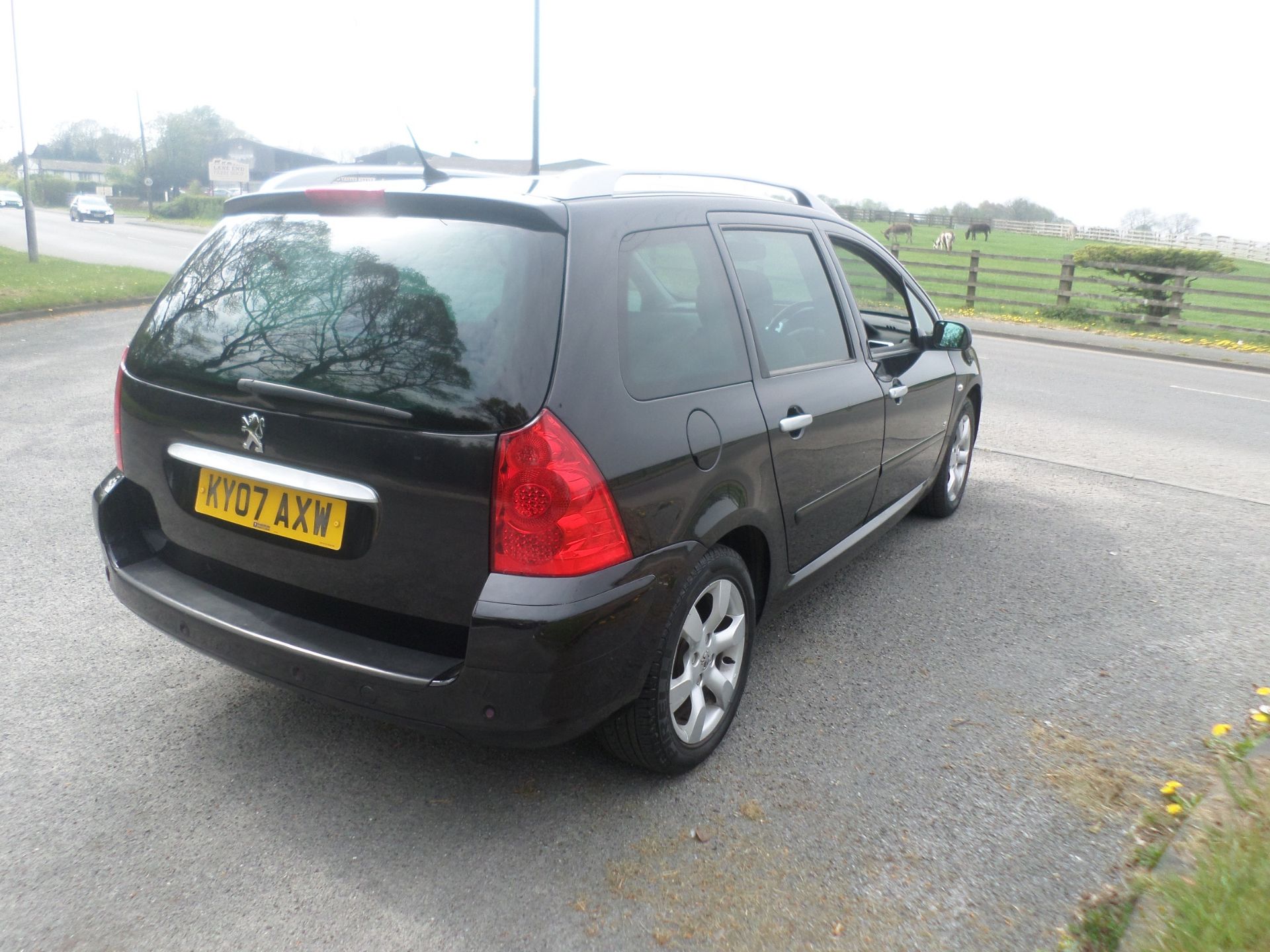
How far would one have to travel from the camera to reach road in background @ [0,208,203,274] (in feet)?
79.5

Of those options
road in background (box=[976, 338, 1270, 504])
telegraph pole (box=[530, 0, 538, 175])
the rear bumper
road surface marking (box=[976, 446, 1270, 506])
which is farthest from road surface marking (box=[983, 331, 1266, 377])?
the rear bumper

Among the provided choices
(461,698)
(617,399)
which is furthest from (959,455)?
(461,698)

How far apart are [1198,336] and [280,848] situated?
20171 mm

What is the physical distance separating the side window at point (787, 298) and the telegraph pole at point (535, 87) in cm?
1826

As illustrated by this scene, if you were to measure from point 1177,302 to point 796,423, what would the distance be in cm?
1914

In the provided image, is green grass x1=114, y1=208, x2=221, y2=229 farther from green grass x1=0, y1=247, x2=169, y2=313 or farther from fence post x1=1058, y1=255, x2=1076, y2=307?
fence post x1=1058, y1=255, x2=1076, y2=307

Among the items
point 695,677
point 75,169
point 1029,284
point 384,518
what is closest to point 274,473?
point 384,518

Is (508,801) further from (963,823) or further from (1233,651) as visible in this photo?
(1233,651)

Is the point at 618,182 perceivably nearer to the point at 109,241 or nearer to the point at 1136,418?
the point at 1136,418

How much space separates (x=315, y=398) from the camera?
250cm

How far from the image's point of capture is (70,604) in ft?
13.0

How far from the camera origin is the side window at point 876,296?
417cm

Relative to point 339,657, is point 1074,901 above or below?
below

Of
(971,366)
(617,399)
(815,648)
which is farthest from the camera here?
(971,366)
